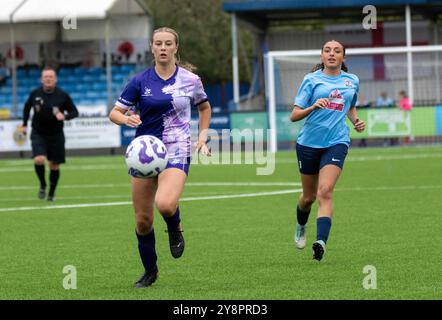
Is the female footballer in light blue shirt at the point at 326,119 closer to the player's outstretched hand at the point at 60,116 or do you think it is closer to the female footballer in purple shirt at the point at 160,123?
the female footballer in purple shirt at the point at 160,123

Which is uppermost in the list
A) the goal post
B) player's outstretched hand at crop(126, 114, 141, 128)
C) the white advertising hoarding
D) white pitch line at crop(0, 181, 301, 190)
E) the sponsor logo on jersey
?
the goal post

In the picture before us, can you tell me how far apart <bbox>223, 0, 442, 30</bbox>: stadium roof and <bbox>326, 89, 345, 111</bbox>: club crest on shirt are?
100ft

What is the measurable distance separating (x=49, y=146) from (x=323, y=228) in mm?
9801

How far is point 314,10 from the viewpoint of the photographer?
45156mm

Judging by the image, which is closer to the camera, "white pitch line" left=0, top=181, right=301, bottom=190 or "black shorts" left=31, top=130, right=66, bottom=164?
"black shorts" left=31, top=130, right=66, bottom=164

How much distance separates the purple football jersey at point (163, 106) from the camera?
10523 mm

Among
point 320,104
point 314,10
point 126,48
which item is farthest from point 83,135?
point 320,104

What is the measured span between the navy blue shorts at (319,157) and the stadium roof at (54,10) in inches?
1214

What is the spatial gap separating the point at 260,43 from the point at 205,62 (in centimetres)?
1475

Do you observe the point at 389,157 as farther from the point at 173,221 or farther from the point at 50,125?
the point at 173,221

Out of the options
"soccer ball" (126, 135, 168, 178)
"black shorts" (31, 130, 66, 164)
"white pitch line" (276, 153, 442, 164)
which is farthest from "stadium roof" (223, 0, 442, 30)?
"soccer ball" (126, 135, 168, 178)

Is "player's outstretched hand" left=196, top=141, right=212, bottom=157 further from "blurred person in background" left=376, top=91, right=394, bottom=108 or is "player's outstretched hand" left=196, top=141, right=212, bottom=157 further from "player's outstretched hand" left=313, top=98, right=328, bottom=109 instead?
"blurred person in background" left=376, top=91, right=394, bottom=108

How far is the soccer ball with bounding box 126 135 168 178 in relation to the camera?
33.2 ft

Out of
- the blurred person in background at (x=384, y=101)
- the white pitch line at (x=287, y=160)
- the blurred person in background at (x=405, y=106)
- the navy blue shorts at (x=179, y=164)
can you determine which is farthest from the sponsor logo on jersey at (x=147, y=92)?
the blurred person in background at (x=384, y=101)
